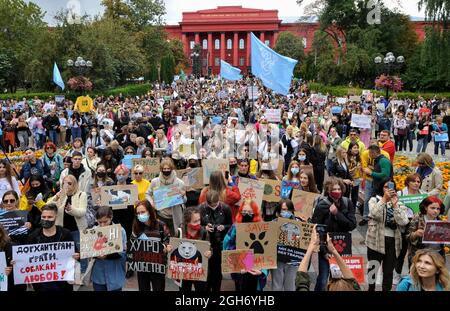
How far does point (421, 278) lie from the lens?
12.5 ft

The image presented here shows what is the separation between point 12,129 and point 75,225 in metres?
13.5

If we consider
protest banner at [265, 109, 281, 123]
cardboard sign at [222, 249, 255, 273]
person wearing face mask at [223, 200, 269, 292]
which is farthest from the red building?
cardboard sign at [222, 249, 255, 273]

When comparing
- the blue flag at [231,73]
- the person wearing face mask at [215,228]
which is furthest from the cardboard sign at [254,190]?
the blue flag at [231,73]

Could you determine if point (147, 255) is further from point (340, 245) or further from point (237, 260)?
point (340, 245)

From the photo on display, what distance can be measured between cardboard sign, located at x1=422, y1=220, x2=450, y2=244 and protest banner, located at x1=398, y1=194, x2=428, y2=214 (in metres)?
1.04

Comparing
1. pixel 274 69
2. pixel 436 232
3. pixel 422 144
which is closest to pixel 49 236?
pixel 436 232

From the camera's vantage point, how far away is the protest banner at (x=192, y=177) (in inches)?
328

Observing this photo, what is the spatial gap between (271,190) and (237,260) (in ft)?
7.51

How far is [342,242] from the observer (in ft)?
17.5

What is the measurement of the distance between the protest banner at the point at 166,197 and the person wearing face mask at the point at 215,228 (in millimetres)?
1225

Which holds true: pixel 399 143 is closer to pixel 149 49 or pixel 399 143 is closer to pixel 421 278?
pixel 421 278

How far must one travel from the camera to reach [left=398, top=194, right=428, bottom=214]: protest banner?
6234 millimetres
